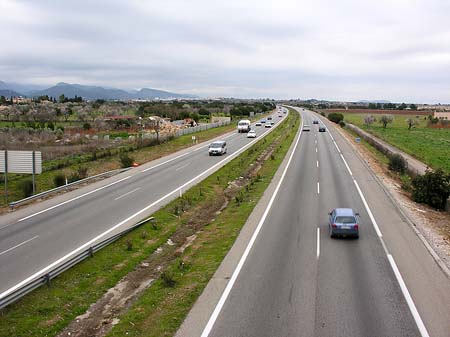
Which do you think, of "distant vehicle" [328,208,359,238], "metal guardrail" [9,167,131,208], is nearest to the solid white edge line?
"distant vehicle" [328,208,359,238]

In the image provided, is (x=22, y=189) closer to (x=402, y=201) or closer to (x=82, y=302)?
(x=82, y=302)

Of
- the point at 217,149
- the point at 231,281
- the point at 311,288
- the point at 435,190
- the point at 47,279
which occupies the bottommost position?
the point at 47,279

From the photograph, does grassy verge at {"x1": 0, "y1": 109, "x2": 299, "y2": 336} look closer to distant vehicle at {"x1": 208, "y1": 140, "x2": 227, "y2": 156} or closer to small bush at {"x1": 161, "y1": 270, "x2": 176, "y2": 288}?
small bush at {"x1": 161, "y1": 270, "x2": 176, "y2": 288}

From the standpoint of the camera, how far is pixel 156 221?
948 inches

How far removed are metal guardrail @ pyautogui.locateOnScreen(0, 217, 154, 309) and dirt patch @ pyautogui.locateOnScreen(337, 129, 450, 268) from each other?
14094 millimetres

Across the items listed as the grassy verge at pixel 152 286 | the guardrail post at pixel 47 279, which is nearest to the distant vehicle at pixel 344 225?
the grassy verge at pixel 152 286

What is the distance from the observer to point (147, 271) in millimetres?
17969

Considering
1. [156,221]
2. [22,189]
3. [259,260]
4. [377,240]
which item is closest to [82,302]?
[259,260]

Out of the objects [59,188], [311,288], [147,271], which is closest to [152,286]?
[147,271]

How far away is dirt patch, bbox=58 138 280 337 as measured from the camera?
13352 millimetres

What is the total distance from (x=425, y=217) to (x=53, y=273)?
814 inches

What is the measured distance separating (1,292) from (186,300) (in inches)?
245

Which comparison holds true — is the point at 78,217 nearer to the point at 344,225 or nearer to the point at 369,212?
the point at 344,225

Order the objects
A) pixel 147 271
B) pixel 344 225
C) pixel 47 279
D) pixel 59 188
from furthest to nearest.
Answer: pixel 59 188
pixel 344 225
pixel 147 271
pixel 47 279
